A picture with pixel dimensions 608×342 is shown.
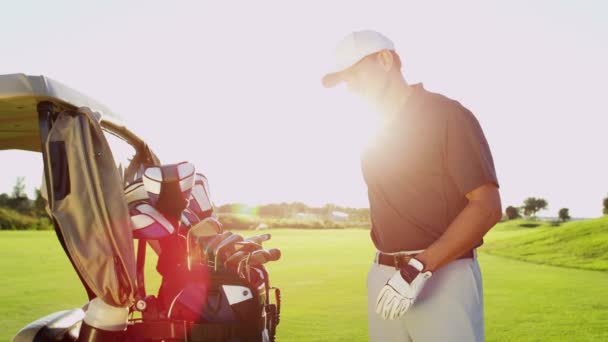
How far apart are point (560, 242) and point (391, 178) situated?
23.7m

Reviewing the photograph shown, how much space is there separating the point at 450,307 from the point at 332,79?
1.35m

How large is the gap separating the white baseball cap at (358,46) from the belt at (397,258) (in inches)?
40.2

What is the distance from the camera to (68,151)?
3891 mm

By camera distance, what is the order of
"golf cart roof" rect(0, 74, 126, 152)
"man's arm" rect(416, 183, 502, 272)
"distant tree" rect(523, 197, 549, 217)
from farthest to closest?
1. "distant tree" rect(523, 197, 549, 217)
2. "golf cart roof" rect(0, 74, 126, 152)
3. "man's arm" rect(416, 183, 502, 272)

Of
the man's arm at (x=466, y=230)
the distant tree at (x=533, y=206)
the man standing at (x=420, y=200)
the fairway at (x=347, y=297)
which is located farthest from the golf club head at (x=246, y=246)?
the distant tree at (x=533, y=206)

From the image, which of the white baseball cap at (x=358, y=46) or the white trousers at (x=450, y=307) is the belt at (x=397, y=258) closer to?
the white trousers at (x=450, y=307)

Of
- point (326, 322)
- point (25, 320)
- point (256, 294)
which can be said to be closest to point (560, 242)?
point (326, 322)

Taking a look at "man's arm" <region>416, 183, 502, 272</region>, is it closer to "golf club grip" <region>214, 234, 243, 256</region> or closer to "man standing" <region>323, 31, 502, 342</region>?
"man standing" <region>323, 31, 502, 342</region>

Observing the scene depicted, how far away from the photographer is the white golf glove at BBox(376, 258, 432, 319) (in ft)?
9.98

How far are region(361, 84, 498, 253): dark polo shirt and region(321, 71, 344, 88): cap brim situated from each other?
382mm

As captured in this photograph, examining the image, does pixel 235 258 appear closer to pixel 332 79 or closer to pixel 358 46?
pixel 332 79

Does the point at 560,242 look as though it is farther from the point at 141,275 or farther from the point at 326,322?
the point at 141,275

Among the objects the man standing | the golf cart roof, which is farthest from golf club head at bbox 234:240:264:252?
the golf cart roof

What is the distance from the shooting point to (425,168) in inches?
126
